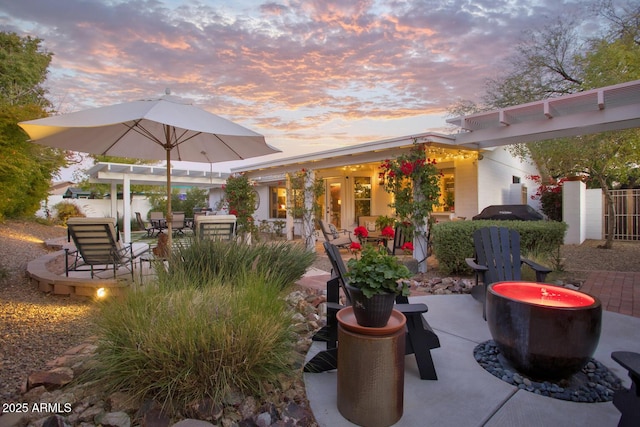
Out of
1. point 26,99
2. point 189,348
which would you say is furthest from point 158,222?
point 189,348

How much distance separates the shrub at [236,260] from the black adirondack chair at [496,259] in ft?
6.85

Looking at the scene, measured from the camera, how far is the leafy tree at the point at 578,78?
7.80m

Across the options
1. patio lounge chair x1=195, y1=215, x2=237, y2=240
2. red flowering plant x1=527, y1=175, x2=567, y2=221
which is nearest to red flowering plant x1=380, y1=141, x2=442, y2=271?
patio lounge chair x1=195, y1=215, x2=237, y2=240

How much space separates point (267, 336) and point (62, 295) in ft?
14.1

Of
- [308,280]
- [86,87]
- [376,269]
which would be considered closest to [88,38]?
[86,87]

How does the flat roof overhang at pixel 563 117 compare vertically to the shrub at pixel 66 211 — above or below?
above

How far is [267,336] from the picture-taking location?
226 centimetres

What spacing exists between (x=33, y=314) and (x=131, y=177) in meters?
10.3

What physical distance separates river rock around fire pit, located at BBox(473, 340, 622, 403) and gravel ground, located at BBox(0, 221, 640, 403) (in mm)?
3018

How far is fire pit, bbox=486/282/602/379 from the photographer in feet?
7.13

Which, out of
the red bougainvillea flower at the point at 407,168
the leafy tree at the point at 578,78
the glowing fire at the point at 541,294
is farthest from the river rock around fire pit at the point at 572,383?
the leafy tree at the point at 578,78

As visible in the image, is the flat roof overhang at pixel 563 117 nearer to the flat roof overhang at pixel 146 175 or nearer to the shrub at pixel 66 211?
the flat roof overhang at pixel 146 175

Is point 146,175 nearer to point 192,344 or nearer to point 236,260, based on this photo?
point 236,260

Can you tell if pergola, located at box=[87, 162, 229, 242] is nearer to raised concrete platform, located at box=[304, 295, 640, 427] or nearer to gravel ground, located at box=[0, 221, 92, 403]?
gravel ground, located at box=[0, 221, 92, 403]
